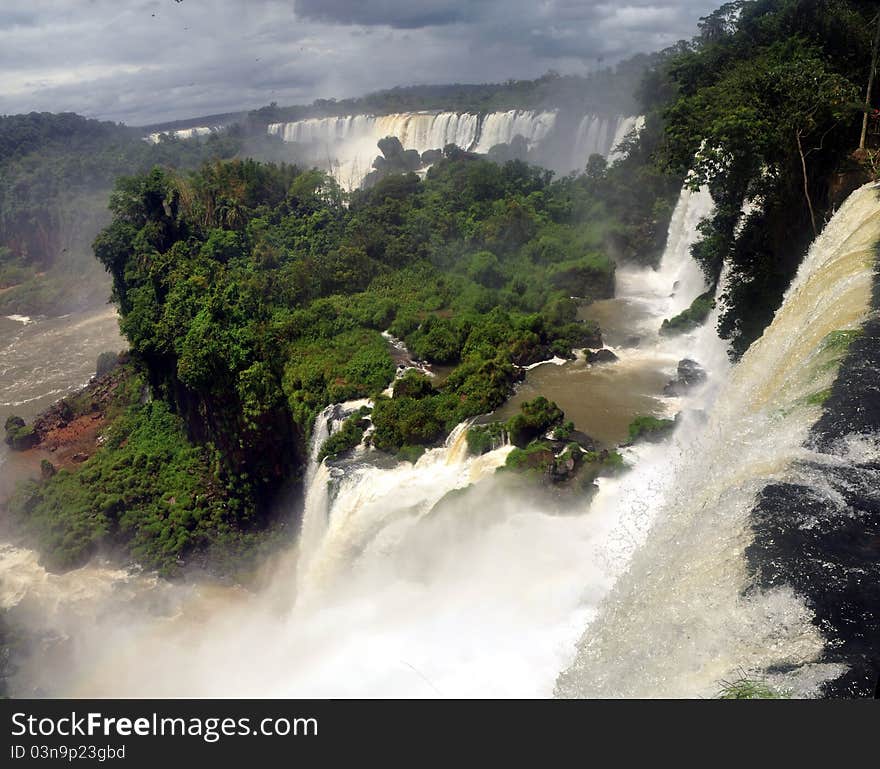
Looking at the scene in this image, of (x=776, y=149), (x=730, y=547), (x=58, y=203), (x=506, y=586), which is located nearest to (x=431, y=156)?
(x=58, y=203)

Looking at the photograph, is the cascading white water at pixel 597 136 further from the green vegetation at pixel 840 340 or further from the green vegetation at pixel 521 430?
the green vegetation at pixel 840 340

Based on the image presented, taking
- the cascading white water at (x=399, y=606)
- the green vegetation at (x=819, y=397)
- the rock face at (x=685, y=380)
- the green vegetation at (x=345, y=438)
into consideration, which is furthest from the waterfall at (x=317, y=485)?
the green vegetation at (x=819, y=397)

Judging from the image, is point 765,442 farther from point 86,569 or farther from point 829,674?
point 86,569

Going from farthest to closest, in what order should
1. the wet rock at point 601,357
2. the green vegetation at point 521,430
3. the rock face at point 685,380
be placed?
the wet rock at point 601,357 < the rock face at point 685,380 < the green vegetation at point 521,430

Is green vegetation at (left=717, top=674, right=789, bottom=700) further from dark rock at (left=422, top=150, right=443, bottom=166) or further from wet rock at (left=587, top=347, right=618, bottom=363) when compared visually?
dark rock at (left=422, top=150, right=443, bottom=166)

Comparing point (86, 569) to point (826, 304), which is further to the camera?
point (86, 569)

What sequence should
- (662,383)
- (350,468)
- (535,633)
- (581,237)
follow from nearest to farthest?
(535,633) < (350,468) < (662,383) < (581,237)

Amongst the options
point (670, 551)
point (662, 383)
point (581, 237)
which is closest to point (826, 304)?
point (670, 551)
